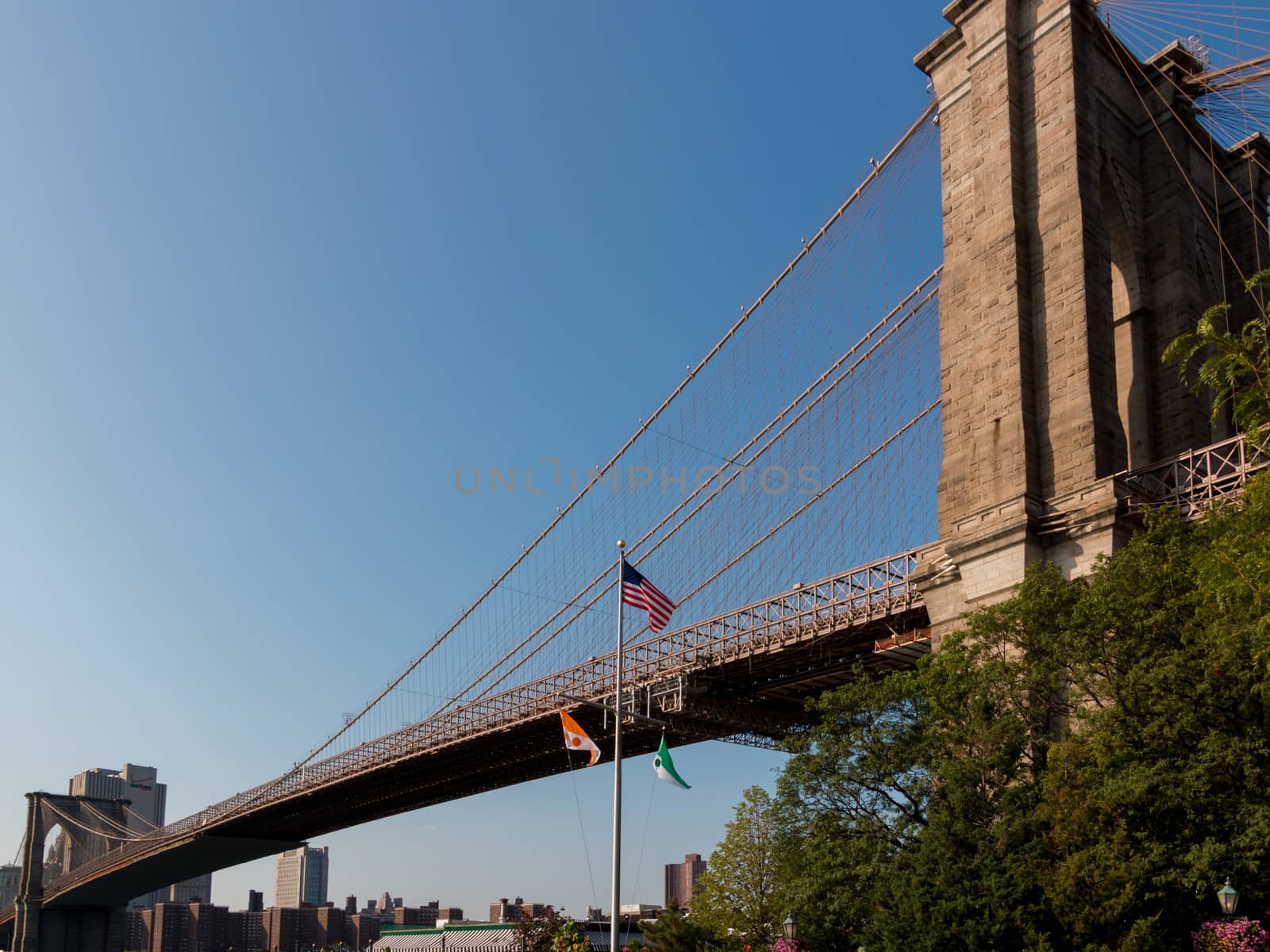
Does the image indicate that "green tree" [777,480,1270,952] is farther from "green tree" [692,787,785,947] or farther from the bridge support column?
the bridge support column

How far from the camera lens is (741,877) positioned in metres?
47.4

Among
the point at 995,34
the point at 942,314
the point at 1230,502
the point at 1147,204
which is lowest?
the point at 1230,502

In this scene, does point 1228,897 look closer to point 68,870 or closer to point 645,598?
point 645,598

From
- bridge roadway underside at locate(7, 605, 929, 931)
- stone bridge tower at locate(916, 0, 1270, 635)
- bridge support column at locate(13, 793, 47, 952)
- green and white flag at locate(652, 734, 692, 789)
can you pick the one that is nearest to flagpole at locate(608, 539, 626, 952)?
green and white flag at locate(652, 734, 692, 789)

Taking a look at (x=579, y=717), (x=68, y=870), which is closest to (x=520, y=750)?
(x=579, y=717)

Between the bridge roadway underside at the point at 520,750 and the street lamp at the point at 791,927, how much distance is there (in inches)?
237

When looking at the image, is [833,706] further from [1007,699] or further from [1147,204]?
[1147,204]

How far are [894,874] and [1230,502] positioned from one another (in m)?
10.5

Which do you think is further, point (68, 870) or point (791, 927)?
point (68, 870)

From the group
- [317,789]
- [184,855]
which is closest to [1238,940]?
[317,789]

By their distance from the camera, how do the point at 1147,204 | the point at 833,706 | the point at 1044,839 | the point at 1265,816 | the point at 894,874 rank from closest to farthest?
the point at 1265,816
the point at 1044,839
the point at 894,874
the point at 833,706
the point at 1147,204

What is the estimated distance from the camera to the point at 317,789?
75125 millimetres

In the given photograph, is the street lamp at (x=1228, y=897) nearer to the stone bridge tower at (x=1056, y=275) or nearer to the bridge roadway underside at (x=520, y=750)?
the stone bridge tower at (x=1056, y=275)

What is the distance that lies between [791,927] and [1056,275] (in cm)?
1851
